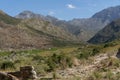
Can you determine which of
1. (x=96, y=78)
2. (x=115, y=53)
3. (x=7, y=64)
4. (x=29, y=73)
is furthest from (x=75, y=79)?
(x=115, y=53)

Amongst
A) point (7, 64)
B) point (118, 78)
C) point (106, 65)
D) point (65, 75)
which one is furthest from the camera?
point (7, 64)

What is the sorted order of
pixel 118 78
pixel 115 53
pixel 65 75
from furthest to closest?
pixel 115 53 < pixel 65 75 < pixel 118 78

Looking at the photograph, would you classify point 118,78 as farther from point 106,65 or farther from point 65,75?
point 106,65

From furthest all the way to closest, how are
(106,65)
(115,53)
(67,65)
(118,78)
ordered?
(115,53), (67,65), (106,65), (118,78)

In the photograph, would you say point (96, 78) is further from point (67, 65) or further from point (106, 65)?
point (67, 65)

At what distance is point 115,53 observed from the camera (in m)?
34.5

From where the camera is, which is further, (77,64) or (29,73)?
(77,64)

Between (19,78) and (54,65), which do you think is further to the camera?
(54,65)

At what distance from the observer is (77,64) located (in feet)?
92.0

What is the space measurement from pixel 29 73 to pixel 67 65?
7.21m

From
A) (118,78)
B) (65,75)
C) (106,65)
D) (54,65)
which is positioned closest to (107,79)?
(118,78)

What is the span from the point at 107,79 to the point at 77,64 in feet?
29.0

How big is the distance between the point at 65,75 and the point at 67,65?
4.59 m

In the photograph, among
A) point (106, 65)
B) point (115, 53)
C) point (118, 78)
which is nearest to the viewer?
point (118, 78)
